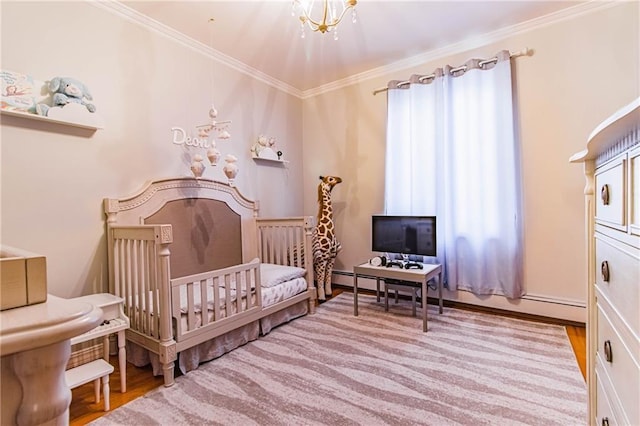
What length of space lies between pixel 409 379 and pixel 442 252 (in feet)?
5.30

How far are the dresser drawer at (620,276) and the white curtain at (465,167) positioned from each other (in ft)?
6.80

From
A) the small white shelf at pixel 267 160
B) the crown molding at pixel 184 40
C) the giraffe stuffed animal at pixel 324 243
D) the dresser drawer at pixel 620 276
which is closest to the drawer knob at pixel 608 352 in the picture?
the dresser drawer at pixel 620 276

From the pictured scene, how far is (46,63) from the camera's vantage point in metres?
2.04

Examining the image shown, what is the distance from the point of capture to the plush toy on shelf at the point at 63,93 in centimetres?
198

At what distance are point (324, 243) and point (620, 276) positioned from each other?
9.43 feet

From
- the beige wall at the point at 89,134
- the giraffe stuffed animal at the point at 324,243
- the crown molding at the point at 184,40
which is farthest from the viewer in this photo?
the giraffe stuffed animal at the point at 324,243

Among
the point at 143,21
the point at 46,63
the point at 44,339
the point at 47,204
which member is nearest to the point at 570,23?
the point at 143,21

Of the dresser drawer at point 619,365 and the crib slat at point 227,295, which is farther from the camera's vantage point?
the crib slat at point 227,295

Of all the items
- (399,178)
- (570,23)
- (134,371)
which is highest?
(570,23)

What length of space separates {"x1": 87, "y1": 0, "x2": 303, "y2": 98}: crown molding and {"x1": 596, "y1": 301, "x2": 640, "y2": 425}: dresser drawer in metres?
3.34

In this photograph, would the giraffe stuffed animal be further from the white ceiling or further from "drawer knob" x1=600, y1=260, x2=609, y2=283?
"drawer knob" x1=600, y1=260, x2=609, y2=283

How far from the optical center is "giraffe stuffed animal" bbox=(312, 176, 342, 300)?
3.57 metres

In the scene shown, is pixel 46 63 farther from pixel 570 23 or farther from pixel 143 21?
pixel 570 23

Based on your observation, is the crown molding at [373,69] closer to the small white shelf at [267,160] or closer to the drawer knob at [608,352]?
the small white shelf at [267,160]
